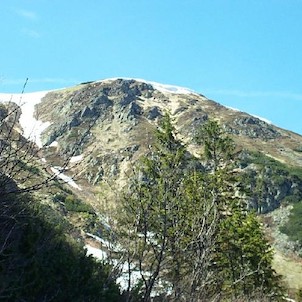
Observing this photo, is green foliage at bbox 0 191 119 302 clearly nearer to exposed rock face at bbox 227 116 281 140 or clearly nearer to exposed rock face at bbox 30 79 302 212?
exposed rock face at bbox 30 79 302 212

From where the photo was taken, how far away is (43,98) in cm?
18912

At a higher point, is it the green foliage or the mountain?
the mountain

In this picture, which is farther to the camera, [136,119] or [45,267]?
[136,119]

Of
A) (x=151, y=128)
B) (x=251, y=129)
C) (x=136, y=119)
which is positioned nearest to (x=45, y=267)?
(x=151, y=128)

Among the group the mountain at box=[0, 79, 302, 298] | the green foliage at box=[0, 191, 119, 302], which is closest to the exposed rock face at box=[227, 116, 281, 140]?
the mountain at box=[0, 79, 302, 298]

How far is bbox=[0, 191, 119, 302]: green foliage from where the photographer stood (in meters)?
5.90

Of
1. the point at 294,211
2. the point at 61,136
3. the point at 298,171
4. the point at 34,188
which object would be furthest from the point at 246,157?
the point at 34,188

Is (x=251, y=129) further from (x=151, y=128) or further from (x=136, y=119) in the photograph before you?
(x=136, y=119)

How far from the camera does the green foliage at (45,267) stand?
5902mm

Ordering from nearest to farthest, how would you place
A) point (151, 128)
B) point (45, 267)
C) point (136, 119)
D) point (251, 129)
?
point (45, 267)
point (151, 128)
point (136, 119)
point (251, 129)

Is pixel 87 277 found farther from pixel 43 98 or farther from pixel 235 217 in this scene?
pixel 43 98

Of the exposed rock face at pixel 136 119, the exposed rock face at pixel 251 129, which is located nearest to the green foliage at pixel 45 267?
the exposed rock face at pixel 136 119

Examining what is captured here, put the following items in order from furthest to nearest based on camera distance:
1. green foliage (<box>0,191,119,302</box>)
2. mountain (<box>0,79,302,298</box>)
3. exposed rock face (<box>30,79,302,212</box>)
Answer: exposed rock face (<box>30,79,302,212</box>) < mountain (<box>0,79,302,298</box>) < green foliage (<box>0,191,119,302</box>)

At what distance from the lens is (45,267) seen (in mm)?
6555
